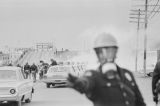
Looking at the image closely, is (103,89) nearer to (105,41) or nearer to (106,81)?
(106,81)

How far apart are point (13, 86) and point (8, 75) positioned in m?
1.36

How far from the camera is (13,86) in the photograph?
17734 mm

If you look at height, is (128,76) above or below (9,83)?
above

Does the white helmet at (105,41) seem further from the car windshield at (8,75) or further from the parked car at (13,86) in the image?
the car windshield at (8,75)

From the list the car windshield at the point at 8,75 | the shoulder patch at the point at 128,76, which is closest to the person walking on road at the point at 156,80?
the shoulder patch at the point at 128,76

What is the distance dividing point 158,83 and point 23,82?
884 centimetres

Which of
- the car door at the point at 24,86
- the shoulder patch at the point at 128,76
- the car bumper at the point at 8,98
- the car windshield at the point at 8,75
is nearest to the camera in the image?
the shoulder patch at the point at 128,76

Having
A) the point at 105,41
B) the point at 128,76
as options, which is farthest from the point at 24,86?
the point at 105,41

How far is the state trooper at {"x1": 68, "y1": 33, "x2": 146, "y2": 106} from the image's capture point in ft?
16.8

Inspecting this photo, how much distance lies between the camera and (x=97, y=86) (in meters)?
5.16

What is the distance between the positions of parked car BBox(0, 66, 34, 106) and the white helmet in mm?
12628

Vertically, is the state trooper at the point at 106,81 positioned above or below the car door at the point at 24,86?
above

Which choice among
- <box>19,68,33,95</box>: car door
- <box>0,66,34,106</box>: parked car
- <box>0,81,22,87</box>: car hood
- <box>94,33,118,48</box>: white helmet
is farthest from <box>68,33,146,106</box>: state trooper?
<box>19,68,33,95</box>: car door

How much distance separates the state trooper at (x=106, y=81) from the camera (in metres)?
5.12
